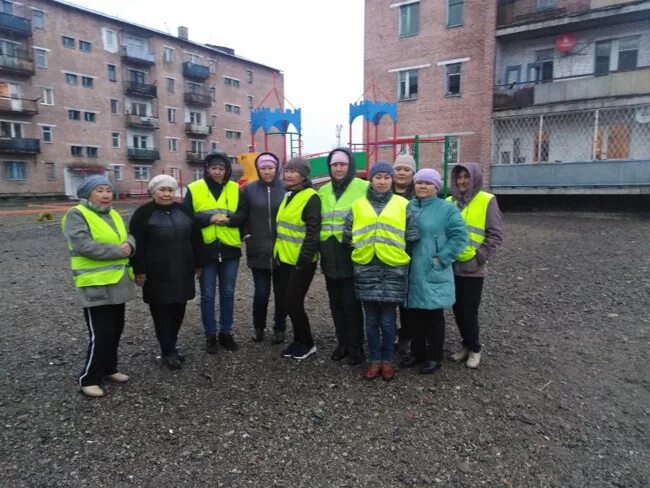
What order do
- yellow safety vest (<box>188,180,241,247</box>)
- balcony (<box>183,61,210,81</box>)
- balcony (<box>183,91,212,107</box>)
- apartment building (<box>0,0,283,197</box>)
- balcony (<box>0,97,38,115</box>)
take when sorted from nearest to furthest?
1. yellow safety vest (<box>188,180,241,247</box>)
2. balcony (<box>0,97,38,115</box>)
3. apartment building (<box>0,0,283,197</box>)
4. balcony (<box>183,61,210,81</box>)
5. balcony (<box>183,91,212,107</box>)

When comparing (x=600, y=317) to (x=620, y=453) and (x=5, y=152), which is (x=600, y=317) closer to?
(x=620, y=453)

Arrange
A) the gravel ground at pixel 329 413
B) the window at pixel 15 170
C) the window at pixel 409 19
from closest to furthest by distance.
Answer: the gravel ground at pixel 329 413, the window at pixel 409 19, the window at pixel 15 170

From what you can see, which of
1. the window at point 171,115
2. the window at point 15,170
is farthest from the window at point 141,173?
the window at point 15,170

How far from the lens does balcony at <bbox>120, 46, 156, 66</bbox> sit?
133 feet

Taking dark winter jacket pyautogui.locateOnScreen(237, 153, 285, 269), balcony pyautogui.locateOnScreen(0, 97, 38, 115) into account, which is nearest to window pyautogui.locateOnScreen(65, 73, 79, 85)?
balcony pyautogui.locateOnScreen(0, 97, 38, 115)

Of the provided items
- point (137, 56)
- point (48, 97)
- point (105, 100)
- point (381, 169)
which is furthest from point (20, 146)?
point (381, 169)

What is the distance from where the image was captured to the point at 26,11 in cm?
3425

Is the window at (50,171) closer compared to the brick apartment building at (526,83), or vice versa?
the brick apartment building at (526,83)

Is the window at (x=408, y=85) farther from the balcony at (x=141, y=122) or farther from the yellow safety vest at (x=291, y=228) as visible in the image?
the balcony at (x=141, y=122)

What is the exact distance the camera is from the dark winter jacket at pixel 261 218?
4.36 m

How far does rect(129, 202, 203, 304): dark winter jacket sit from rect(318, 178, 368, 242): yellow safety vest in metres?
1.19

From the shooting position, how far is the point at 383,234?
3.54m

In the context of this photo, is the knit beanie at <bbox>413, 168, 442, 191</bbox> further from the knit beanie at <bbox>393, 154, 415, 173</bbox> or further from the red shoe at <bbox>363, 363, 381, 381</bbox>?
the red shoe at <bbox>363, 363, 381, 381</bbox>

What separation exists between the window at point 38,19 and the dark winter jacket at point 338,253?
41657 millimetres
